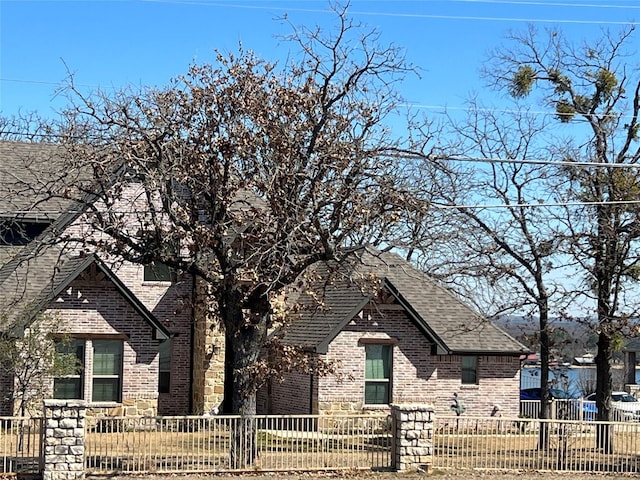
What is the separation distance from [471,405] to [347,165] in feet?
41.7

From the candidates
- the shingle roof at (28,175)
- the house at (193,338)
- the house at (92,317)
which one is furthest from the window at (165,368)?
the shingle roof at (28,175)

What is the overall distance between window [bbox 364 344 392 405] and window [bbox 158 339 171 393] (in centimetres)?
564

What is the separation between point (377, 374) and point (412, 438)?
8.41 meters

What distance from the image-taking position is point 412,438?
63.0 ft

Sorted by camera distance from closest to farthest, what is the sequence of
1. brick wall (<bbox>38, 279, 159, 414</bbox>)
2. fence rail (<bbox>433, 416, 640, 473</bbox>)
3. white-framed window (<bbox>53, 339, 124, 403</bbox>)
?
fence rail (<bbox>433, 416, 640, 473</bbox>) < white-framed window (<bbox>53, 339, 124, 403</bbox>) < brick wall (<bbox>38, 279, 159, 414</bbox>)

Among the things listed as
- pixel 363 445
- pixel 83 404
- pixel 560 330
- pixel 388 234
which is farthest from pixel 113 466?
pixel 560 330

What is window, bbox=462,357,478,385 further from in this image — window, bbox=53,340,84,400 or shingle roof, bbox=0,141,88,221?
shingle roof, bbox=0,141,88,221

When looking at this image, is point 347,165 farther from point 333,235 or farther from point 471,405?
point 471,405

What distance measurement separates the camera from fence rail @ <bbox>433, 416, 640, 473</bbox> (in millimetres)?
19922

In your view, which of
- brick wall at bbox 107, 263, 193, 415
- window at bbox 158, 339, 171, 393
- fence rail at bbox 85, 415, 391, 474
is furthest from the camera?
window at bbox 158, 339, 171, 393

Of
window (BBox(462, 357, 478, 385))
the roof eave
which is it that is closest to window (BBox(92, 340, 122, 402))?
the roof eave

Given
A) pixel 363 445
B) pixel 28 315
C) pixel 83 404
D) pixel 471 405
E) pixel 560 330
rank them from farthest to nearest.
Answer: pixel 471 405 → pixel 560 330 → pixel 28 315 → pixel 363 445 → pixel 83 404

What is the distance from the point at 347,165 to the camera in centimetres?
1828

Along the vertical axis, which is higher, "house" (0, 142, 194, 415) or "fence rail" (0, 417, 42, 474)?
"house" (0, 142, 194, 415)
